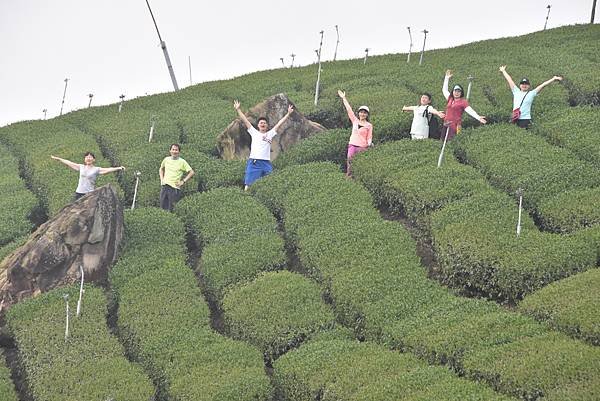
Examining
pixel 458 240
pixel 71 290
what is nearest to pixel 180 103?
pixel 71 290

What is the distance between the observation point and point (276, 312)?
22078 mm

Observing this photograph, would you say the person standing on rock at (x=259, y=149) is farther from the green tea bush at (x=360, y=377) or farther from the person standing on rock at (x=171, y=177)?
the green tea bush at (x=360, y=377)

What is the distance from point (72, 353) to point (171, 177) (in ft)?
23.5

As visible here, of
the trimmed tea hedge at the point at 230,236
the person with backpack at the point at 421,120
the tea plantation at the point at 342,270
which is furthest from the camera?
the person with backpack at the point at 421,120

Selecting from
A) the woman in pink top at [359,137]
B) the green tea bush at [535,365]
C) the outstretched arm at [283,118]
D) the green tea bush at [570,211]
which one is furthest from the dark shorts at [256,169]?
the green tea bush at [535,365]

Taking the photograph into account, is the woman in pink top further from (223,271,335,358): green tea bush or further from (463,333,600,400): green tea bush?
(463,333,600,400): green tea bush

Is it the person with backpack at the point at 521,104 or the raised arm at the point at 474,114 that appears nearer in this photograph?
the raised arm at the point at 474,114

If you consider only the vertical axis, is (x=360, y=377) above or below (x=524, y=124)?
below

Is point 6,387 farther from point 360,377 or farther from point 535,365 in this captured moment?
point 535,365

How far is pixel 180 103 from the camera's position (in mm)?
37969

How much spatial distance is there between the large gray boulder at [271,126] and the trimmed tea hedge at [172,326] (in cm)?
447

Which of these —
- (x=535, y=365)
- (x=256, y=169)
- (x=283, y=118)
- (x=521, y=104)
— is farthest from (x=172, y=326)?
(x=521, y=104)

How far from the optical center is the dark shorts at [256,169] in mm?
29062

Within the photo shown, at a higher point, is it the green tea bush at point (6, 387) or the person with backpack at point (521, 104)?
the person with backpack at point (521, 104)
